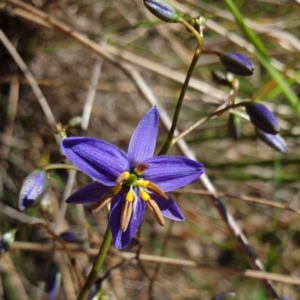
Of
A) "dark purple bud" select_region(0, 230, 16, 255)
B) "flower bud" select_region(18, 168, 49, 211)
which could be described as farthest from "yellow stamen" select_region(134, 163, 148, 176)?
"dark purple bud" select_region(0, 230, 16, 255)

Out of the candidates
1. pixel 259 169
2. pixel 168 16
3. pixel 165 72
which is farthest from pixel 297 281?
pixel 259 169

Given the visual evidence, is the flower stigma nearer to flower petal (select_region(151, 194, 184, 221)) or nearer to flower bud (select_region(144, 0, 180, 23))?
flower petal (select_region(151, 194, 184, 221))

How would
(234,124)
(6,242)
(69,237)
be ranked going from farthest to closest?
1. (69,237)
2. (234,124)
3. (6,242)

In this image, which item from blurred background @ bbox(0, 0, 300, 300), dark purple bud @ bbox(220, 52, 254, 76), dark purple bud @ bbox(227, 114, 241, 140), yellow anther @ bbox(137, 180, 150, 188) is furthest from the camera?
blurred background @ bbox(0, 0, 300, 300)

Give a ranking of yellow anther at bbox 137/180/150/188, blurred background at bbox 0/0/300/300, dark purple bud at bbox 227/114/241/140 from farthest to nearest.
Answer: blurred background at bbox 0/0/300/300 → dark purple bud at bbox 227/114/241/140 → yellow anther at bbox 137/180/150/188

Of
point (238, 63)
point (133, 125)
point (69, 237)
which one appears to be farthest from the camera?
point (133, 125)

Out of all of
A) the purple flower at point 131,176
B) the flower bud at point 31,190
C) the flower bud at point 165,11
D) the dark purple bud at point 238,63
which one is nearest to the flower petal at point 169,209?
the purple flower at point 131,176

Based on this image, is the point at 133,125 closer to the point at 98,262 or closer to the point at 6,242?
the point at 6,242

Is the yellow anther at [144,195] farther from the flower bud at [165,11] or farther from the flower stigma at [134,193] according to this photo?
the flower bud at [165,11]

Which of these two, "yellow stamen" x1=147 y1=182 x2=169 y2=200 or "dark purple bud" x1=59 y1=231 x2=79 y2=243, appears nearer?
"yellow stamen" x1=147 y1=182 x2=169 y2=200

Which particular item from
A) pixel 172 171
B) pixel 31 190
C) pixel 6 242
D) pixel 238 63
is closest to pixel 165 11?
pixel 238 63
